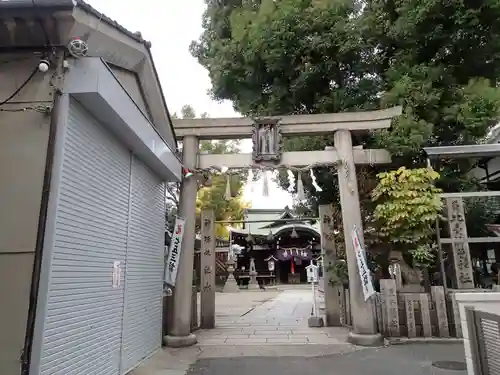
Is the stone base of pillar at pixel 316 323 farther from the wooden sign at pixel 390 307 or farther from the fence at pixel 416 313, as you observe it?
the wooden sign at pixel 390 307

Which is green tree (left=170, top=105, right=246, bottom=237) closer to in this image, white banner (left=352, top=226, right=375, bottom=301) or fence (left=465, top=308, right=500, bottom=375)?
white banner (left=352, top=226, right=375, bottom=301)

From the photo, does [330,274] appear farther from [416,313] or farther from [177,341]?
[177,341]

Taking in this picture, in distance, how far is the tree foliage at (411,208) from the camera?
877cm

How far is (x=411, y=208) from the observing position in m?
8.78

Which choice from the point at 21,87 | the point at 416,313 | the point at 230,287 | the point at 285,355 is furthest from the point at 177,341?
the point at 230,287

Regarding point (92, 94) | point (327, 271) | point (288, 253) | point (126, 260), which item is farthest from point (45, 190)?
point (288, 253)

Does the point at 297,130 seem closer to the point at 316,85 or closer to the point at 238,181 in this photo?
the point at 316,85

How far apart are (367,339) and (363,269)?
4.82 ft

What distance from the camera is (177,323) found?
837 cm

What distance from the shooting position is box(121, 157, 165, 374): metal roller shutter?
6.34 meters

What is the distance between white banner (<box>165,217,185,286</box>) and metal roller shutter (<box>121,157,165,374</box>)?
17 cm

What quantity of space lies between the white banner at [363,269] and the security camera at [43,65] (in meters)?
6.98

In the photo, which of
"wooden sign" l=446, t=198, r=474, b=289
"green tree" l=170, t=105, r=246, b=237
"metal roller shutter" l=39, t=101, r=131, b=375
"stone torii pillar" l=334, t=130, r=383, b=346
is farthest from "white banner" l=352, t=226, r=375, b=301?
"green tree" l=170, t=105, r=246, b=237

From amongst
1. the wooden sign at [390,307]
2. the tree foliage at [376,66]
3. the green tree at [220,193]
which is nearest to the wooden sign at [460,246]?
the tree foliage at [376,66]
